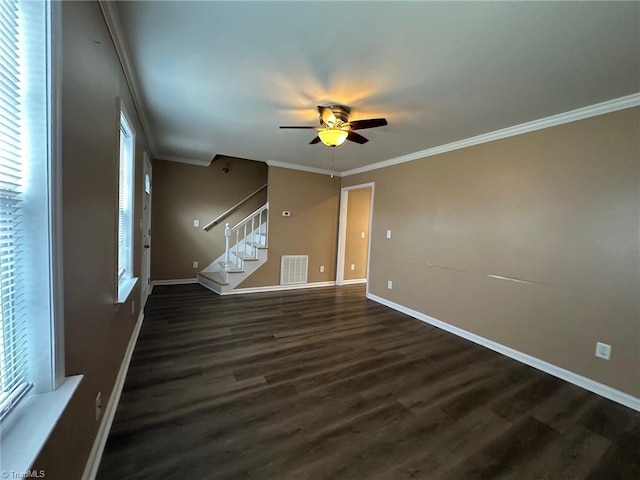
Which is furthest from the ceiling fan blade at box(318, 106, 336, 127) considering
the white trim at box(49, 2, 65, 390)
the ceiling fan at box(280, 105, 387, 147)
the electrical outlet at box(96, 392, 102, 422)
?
the electrical outlet at box(96, 392, 102, 422)

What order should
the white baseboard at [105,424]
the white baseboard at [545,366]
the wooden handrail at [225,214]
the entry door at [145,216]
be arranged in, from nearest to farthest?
the white baseboard at [105,424] → the white baseboard at [545,366] → the entry door at [145,216] → the wooden handrail at [225,214]

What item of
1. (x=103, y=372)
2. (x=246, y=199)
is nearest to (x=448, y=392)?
(x=103, y=372)

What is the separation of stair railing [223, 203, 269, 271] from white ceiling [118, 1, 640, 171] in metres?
2.29

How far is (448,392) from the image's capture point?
2164 millimetres

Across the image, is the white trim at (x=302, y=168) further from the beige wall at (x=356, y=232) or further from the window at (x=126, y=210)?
the window at (x=126, y=210)

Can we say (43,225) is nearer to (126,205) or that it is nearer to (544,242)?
(126,205)

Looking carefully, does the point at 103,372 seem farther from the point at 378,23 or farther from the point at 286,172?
the point at 286,172

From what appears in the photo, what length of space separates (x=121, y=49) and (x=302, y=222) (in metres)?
3.77

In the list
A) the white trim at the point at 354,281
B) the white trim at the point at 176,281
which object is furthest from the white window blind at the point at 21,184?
the white trim at the point at 354,281

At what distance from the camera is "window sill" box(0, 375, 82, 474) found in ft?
2.36

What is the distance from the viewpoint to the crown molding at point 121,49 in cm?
147

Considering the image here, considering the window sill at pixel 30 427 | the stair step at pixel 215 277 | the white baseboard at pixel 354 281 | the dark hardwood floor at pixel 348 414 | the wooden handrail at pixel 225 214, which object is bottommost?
the dark hardwood floor at pixel 348 414

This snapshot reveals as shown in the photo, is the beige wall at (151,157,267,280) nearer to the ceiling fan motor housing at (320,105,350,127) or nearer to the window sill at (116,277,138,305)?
the window sill at (116,277,138,305)

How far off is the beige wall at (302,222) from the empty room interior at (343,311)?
1131mm
